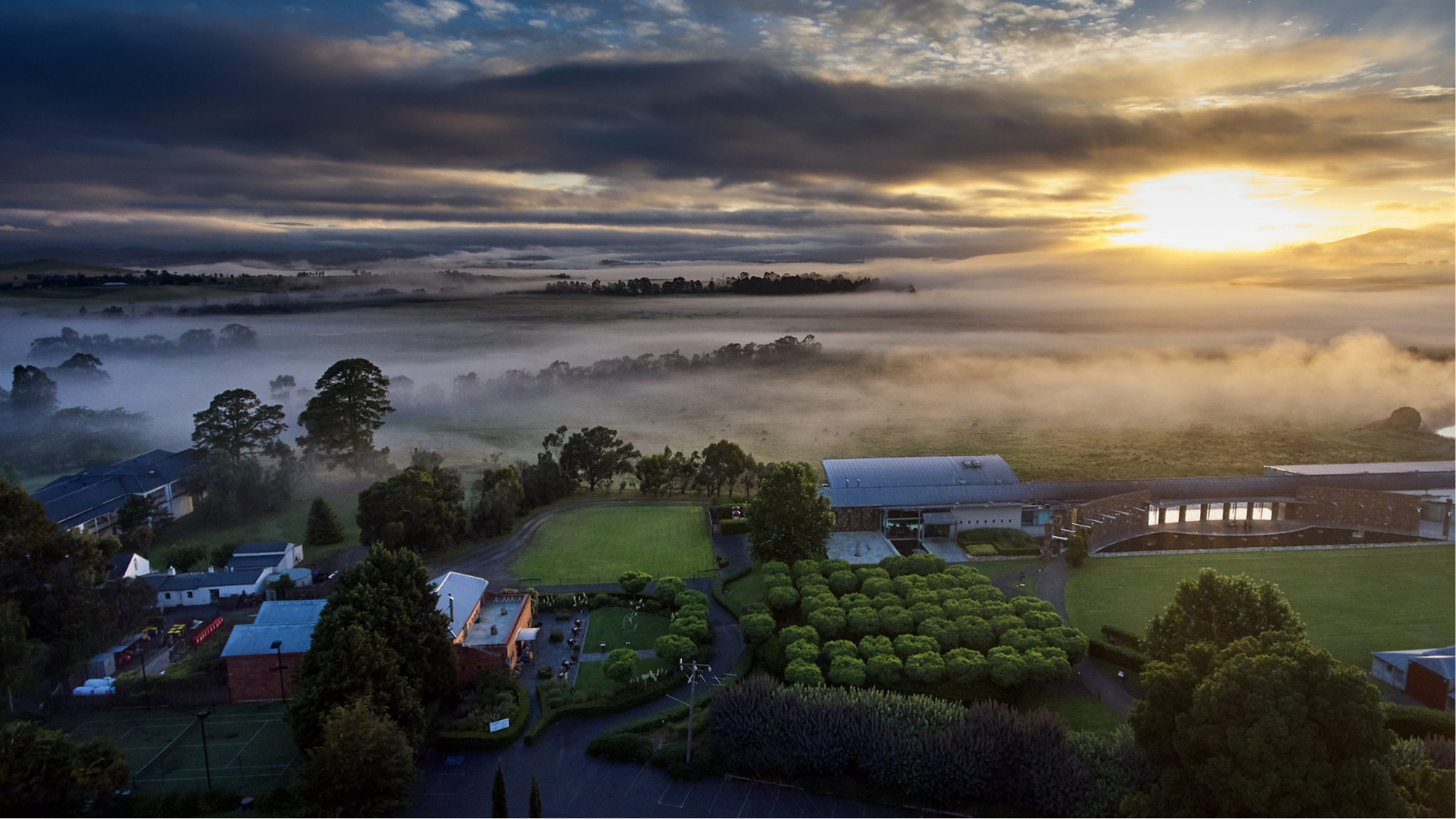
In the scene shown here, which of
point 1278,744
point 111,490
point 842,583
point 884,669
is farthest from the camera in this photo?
point 111,490

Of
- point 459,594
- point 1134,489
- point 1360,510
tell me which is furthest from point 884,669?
point 1360,510

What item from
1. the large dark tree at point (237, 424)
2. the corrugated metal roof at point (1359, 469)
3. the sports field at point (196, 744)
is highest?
the large dark tree at point (237, 424)

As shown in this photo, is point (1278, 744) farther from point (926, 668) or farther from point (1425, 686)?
point (1425, 686)

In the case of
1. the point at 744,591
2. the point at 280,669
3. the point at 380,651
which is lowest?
the point at 744,591

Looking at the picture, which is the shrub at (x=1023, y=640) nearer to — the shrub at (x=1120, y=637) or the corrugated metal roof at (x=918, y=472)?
the shrub at (x=1120, y=637)

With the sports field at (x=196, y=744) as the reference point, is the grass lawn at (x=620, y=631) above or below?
above

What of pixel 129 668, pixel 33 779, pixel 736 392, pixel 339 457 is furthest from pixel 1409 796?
pixel 736 392

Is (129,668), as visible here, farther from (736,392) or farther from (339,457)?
(736,392)

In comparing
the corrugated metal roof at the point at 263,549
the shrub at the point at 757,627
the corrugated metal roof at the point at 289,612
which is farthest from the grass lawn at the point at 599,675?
the corrugated metal roof at the point at 263,549
